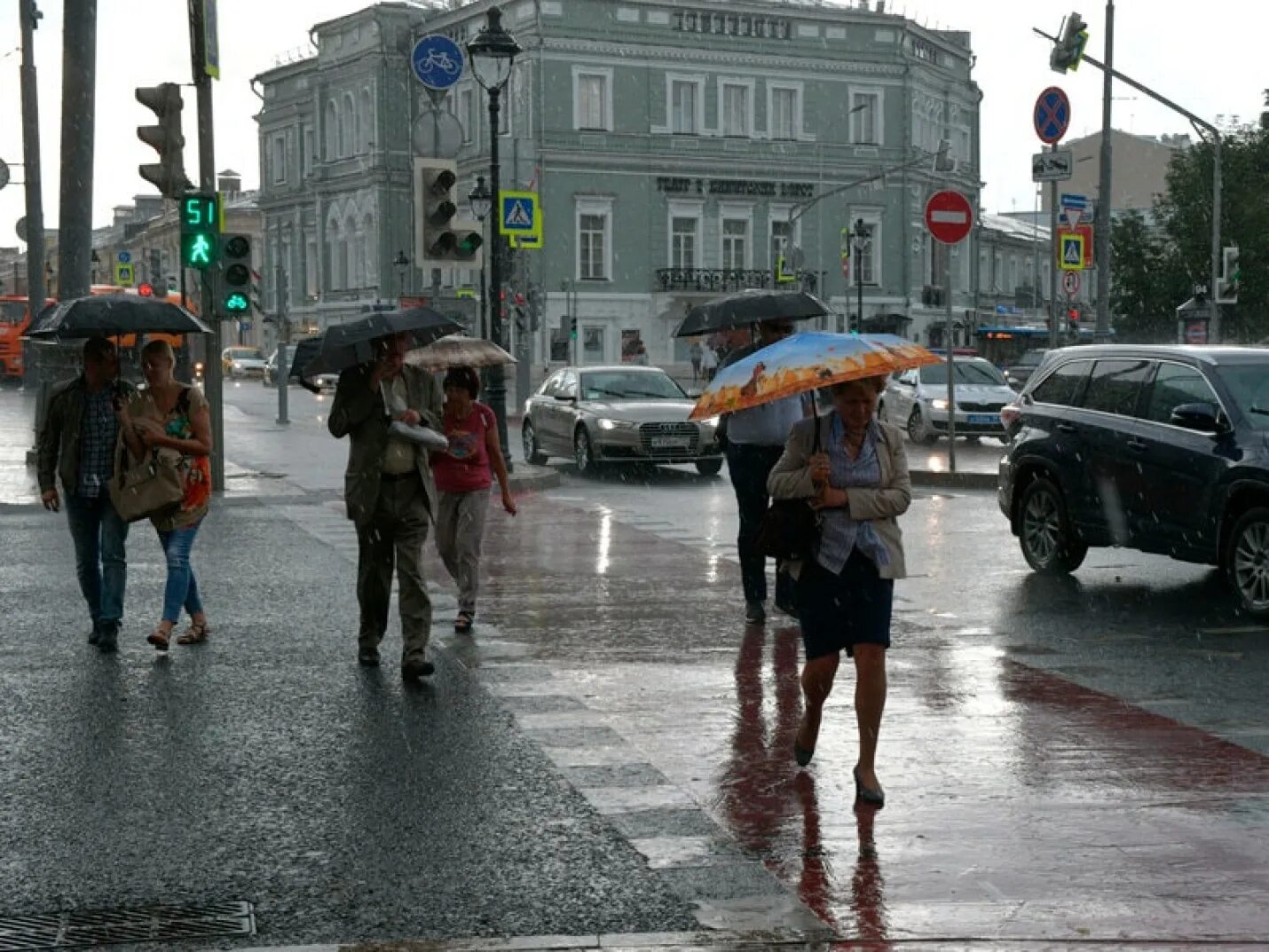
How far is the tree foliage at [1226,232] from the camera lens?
56844mm

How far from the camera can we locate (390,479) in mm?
10125

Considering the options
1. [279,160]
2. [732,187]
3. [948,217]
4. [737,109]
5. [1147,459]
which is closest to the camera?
[1147,459]

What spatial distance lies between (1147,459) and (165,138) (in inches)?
430

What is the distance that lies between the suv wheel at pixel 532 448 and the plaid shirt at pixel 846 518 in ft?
71.1

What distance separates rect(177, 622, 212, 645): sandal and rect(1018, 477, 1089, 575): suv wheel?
647 centimetres

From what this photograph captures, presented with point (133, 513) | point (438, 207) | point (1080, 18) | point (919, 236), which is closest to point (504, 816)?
point (133, 513)

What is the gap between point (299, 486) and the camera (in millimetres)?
23656

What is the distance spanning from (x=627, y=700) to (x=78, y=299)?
14.9 ft

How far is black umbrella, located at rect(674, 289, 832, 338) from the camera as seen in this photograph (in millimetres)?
12055

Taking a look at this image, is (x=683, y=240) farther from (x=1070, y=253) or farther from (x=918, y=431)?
(x=1070, y=253)

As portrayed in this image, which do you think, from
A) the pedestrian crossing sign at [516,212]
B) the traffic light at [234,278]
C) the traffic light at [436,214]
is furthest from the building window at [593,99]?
the traffic light at [436,214]

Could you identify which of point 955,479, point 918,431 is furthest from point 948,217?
point 918,431

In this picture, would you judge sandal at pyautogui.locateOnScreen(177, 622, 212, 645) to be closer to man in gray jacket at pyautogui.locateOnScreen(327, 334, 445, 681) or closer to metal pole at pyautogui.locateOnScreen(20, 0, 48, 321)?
man in gray jacket at pyautogui.locateOnScreen(327, 334, 445, 681)

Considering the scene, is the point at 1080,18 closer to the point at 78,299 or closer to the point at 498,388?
the point at 498,388
